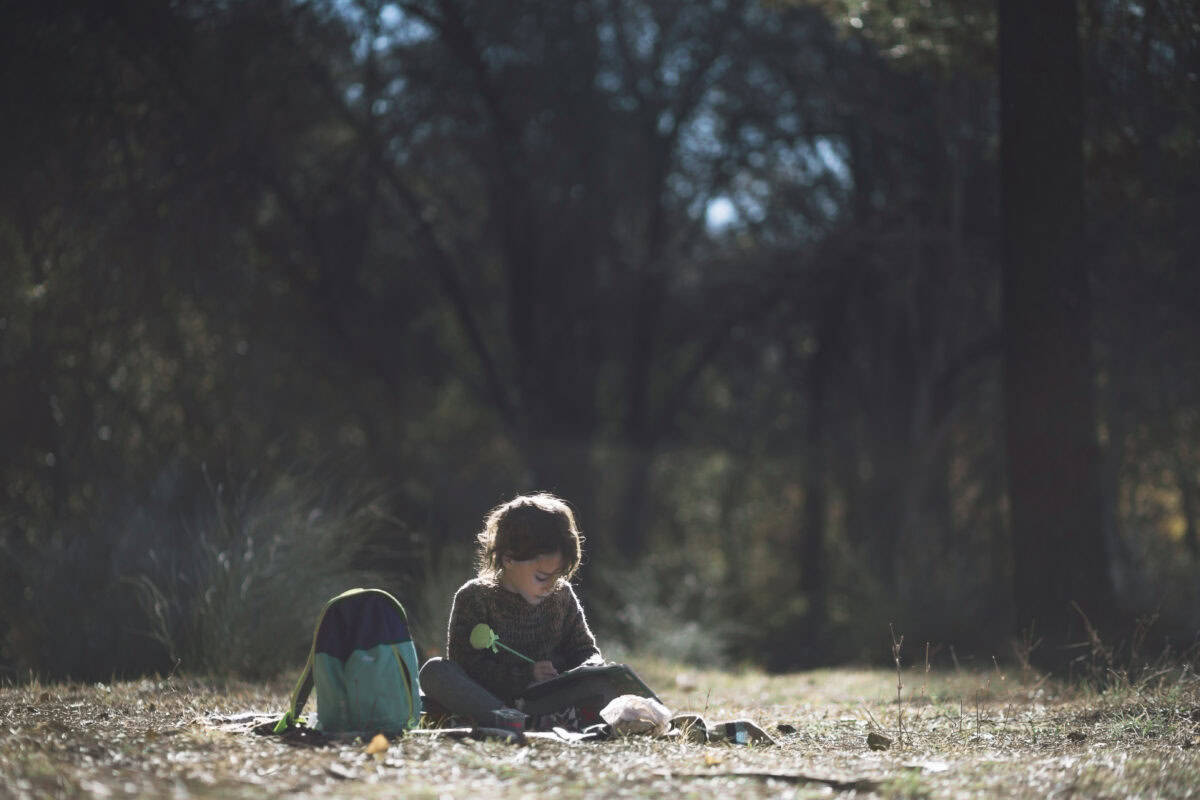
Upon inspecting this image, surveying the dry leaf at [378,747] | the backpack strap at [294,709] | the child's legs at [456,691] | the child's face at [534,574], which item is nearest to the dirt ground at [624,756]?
the dry leaf at [378,747]

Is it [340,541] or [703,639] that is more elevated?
[340,541]

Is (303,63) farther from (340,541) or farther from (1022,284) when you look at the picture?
(1022,284)

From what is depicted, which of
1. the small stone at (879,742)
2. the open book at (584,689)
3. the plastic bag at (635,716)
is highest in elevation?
the open book at (584,689)

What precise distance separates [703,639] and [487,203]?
8154 millimetres

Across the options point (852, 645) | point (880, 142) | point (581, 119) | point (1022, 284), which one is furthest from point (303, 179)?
point (1022, 284)

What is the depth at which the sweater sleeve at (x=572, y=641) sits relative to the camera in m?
6.02

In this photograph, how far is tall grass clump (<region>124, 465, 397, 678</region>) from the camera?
7770 mm

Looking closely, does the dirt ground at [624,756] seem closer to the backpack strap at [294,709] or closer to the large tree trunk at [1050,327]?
the backpack strap at [294,709]

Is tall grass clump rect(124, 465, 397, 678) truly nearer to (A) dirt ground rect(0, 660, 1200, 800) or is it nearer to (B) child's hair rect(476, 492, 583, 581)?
(A) dirt ground rect(0, 660, 1200, 800)

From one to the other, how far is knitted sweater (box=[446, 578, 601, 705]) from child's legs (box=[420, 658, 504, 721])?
0.42ft

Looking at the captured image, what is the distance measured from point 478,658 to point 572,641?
0.45 m

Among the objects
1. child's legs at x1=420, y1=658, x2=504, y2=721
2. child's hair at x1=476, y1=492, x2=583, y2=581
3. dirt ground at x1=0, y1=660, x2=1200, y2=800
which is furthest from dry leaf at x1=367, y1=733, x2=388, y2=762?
child's hair at x1=476, y1=492, x2=583, y2=581

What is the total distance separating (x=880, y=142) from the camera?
17094 mm

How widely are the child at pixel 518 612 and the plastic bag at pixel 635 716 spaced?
44 cm
